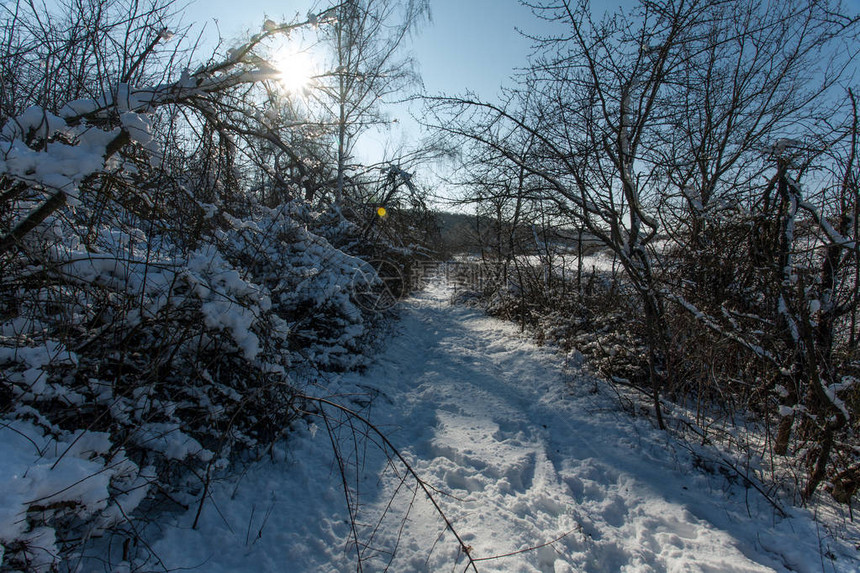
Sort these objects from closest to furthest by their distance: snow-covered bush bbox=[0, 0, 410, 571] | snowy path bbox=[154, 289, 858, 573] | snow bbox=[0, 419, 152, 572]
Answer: snow bbox=[0, 419, 152, 572]
snow-covered bush bbox=[0, 0, 410, 571]
snowy path bbox=[154, 289, 858, 573]

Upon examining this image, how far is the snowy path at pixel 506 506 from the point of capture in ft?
6.53

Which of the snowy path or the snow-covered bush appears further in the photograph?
the snowy path

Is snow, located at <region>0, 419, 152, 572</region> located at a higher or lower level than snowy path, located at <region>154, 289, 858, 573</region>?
higher

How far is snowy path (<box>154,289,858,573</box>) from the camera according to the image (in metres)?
1.99

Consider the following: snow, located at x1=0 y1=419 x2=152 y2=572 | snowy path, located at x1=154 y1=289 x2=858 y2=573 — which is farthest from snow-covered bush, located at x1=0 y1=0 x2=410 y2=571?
snowy path, located at x1=154 y1=289 x2=858 y2=573

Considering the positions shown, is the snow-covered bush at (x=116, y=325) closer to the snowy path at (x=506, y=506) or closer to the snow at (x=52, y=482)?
the snow at (x=52, y=482)

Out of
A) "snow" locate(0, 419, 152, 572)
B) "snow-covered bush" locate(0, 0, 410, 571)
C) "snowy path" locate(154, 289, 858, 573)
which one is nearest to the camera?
"snow" locate(0, 419, 152, 572)

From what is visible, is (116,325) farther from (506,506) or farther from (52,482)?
(506,506)

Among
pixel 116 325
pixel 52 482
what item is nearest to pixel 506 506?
pixel 52 482

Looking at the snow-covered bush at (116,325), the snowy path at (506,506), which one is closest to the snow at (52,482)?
the snow-covered bush at (116,325)

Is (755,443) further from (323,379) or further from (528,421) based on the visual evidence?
(323,379)

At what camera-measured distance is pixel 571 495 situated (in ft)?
8.89

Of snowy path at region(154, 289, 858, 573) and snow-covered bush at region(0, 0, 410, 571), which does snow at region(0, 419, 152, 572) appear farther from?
snowy path at region(154, 289, 858, 573)

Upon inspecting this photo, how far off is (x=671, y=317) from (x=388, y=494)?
127 inches
